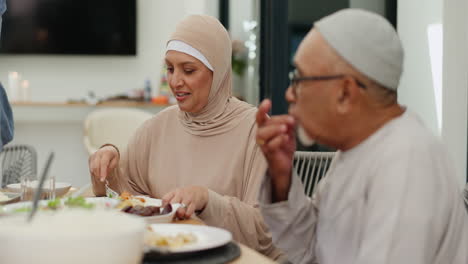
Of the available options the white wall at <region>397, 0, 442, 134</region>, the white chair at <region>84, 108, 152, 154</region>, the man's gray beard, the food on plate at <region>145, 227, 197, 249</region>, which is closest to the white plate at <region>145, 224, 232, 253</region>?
the food on plate at <region>145, 227, 197, 249</region>

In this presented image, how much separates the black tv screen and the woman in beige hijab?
12.4 feet

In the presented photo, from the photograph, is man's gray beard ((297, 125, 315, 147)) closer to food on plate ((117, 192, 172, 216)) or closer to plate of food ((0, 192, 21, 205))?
food on plate ((117, 192, 172, 216))

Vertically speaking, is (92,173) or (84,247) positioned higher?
(84,247)

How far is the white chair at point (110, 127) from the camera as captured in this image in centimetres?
521

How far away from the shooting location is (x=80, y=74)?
5.76m

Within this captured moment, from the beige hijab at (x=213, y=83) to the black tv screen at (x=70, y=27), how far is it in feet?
12.5

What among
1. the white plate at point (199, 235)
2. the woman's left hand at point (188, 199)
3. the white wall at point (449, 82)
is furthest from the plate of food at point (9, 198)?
the white wall at point (449, 82)

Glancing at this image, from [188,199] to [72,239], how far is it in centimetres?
Result: 77

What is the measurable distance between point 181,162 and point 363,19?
998 millimetres

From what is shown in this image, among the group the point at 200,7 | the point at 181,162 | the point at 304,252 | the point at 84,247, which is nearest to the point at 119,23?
the point at 200,7

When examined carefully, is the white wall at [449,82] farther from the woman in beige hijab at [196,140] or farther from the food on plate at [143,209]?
the food on plate at [143,209]

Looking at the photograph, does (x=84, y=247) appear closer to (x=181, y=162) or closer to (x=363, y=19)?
(x=363, y=19)

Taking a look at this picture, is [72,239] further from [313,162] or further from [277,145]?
[313,162]

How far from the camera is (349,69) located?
3.75ft
